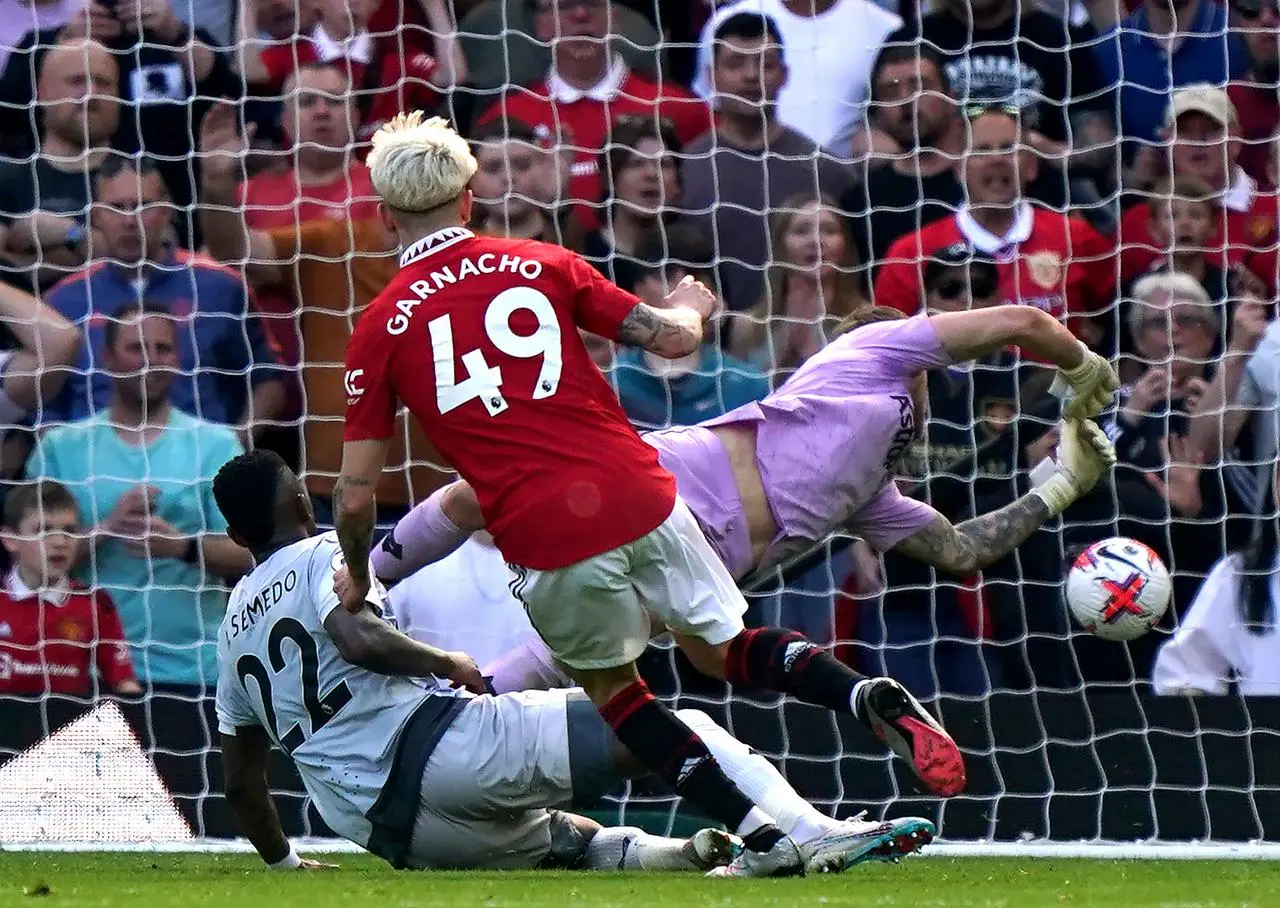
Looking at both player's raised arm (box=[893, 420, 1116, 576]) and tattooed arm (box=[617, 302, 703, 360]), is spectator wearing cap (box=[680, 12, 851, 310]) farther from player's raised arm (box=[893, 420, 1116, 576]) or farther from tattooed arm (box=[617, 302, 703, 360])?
tattooed arm (box=[617, 302, 703, 360])

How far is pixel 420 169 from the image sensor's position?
466 centimetres

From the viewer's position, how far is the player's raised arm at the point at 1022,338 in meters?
5.19

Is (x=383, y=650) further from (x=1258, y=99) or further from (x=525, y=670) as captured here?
(x=1258, y=99)

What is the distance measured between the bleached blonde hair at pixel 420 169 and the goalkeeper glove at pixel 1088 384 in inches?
65.7

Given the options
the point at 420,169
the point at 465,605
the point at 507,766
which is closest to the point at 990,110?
the point at 465,605

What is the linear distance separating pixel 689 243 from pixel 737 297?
24cm

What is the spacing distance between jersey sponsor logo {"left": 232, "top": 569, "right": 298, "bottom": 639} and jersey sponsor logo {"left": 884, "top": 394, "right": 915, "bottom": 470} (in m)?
1.57

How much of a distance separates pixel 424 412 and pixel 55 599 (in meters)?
2.73

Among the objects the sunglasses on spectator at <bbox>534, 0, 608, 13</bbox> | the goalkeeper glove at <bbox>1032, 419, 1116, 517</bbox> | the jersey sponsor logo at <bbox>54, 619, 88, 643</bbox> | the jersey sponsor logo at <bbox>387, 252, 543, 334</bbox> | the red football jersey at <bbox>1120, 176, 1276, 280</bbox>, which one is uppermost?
the sunglasses on spectator at <bbox>534, 0, 608, 13</bbox>

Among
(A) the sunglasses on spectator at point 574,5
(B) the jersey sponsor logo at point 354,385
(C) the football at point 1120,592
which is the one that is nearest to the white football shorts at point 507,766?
(B) the jersey sponsor logo at point 354,385

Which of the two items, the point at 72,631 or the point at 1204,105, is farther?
the point at 1204,105

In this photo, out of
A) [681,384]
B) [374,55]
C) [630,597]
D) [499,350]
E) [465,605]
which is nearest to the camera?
[499,350]

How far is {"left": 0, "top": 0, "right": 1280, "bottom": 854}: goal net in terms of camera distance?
21.4 ft

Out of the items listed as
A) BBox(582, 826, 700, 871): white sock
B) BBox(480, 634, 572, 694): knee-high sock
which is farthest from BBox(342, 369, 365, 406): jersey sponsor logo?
→ BBox(582, 826, 700, 871): white sock
